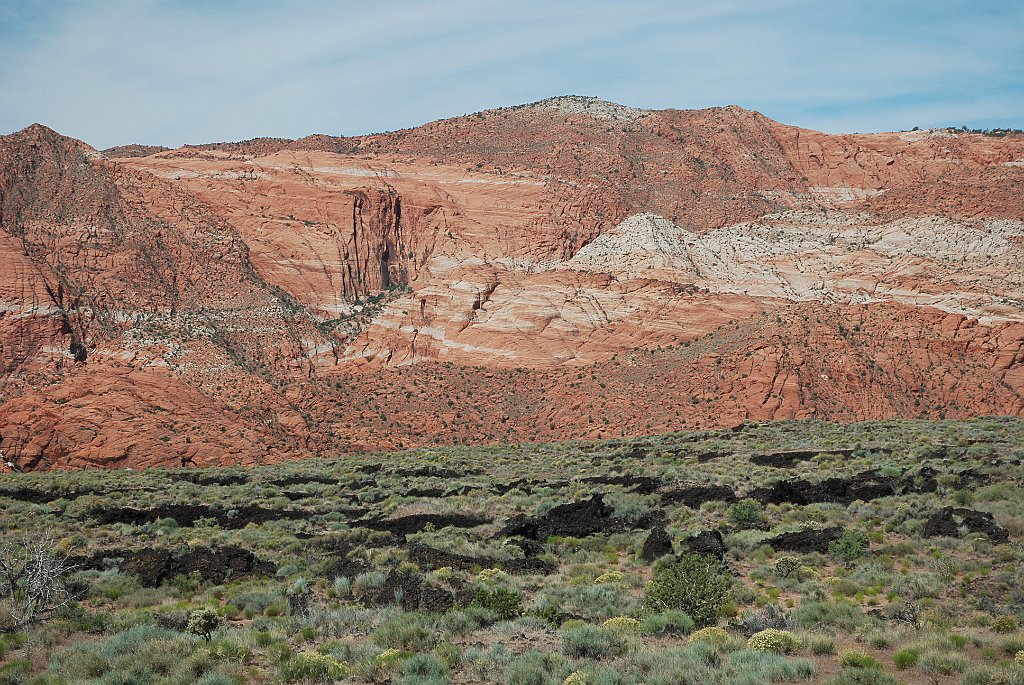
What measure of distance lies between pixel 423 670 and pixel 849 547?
976cm

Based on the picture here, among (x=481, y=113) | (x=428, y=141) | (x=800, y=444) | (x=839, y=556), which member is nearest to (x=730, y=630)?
(x=839, y=556)

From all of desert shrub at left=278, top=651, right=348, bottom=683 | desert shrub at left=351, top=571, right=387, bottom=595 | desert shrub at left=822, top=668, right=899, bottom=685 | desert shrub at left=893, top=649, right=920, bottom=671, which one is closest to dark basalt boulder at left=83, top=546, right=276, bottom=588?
desert shrub at left=351, top=571, right=387, bottom=595

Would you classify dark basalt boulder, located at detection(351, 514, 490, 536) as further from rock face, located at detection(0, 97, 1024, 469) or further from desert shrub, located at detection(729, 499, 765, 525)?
rock face, located at detection(0, 97, 1024, 469)

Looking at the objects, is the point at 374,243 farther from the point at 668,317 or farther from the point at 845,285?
the point at 845,285

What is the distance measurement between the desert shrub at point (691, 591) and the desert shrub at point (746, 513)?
582cm

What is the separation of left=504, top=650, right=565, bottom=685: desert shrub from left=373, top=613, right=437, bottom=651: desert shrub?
167 centimetres

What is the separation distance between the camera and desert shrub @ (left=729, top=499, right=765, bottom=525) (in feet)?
70.6

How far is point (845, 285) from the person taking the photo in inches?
2287

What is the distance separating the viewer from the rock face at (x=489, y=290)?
4725 centimetres

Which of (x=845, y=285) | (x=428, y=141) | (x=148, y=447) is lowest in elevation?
(x=148, y=447)

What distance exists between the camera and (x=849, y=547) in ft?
58.2

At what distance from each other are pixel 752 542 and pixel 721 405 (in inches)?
1137

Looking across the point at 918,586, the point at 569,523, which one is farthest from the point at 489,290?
the point at 918,586

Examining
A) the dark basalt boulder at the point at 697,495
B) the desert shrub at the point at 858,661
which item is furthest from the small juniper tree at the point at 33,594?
the dark basalt boulder at the point at 697,495
